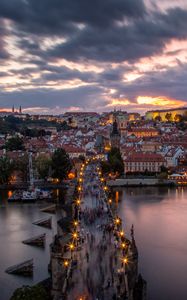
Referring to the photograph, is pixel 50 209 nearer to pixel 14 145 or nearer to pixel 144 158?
pixel 144 158

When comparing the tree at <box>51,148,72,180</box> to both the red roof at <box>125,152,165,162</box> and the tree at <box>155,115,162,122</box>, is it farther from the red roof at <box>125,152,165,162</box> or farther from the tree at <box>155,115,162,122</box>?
the tree at <box>155,115,162,122</box>

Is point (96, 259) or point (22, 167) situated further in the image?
point (22, 167)

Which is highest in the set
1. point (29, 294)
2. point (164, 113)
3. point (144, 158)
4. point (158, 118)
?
point (164, 113)

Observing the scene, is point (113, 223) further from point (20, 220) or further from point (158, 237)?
point (20, 220)

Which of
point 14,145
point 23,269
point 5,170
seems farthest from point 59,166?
point 23,269

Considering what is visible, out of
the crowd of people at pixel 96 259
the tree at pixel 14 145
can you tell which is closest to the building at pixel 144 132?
the tree at pixel 14 145

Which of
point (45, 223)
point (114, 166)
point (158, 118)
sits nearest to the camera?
point (45, 223)
